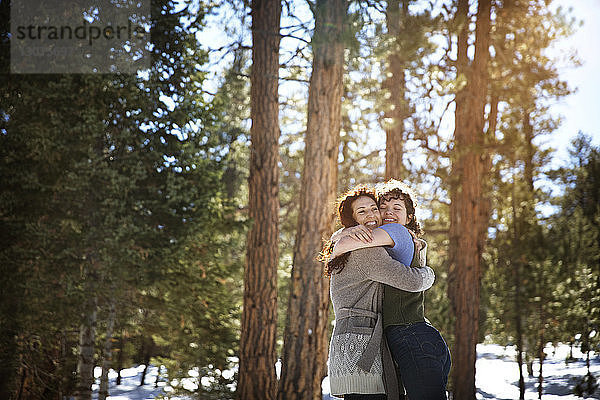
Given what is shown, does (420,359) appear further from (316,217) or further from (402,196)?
(316,217)

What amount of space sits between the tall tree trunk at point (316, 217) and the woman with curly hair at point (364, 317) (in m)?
5.71

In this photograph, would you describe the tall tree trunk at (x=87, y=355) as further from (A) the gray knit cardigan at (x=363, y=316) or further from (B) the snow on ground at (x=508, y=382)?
(A) the gray knit cardigan at (x=363, y=316)

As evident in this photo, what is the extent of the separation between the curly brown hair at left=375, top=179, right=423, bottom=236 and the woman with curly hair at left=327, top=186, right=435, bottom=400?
353 mm

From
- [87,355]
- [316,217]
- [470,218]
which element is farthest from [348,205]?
[470,218]

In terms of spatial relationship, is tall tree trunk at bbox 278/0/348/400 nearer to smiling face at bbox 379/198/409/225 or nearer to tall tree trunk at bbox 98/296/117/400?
tall tree trunk at bbox 98/296/117/400

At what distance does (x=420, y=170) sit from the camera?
17484 mm

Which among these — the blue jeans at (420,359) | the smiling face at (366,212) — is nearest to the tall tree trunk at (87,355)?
the smiling face at (366,212)

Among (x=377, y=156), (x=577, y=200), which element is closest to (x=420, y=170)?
(x=377, y=156)

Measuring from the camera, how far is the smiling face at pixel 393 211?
144 inches

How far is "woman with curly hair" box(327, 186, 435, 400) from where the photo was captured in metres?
3.23

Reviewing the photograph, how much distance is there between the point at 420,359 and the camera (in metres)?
3.17

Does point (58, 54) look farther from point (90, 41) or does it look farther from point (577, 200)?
point (577, 200)

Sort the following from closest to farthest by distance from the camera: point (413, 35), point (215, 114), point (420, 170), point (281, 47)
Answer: point (215, 114), point (281, 47), point (413, 35), point (420, 170)

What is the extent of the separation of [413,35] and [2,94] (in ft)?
26.6
